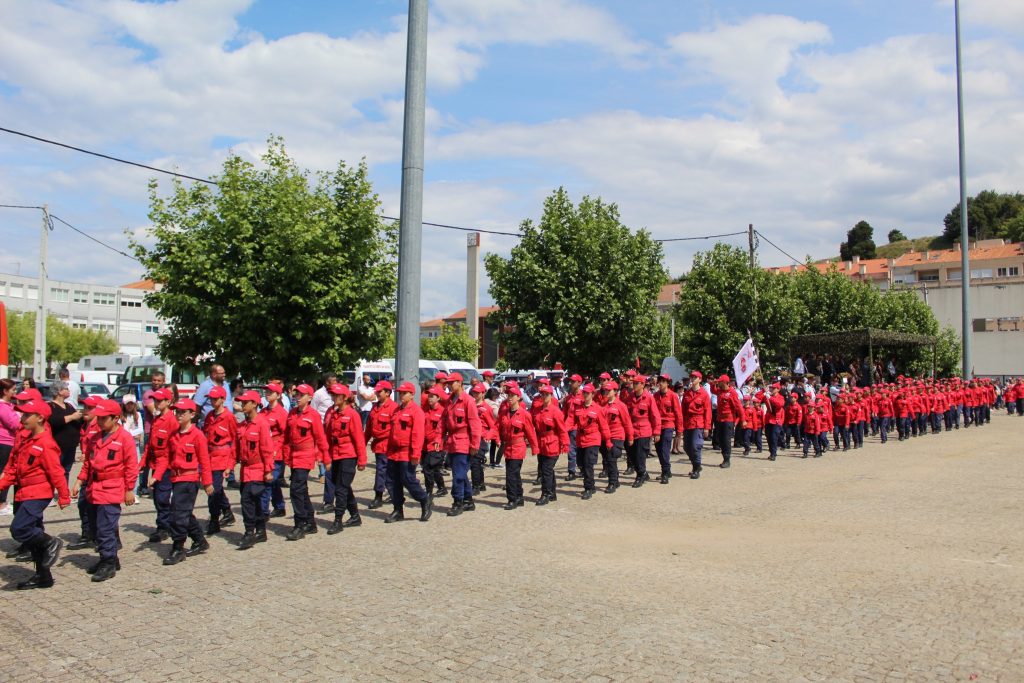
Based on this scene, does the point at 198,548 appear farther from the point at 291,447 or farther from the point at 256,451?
the point at 291,447

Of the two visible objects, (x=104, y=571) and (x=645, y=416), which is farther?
(x=645, y=416)

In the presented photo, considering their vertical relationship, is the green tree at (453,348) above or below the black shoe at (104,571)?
above

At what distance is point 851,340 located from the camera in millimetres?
28328

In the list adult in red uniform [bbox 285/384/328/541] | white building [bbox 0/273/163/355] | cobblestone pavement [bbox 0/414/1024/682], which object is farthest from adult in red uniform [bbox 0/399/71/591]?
white building [bbox 0/273/163/355]

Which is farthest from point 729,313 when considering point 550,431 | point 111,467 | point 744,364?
point 111,467

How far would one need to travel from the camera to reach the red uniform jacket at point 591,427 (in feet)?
41.7

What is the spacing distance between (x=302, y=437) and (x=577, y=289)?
38.4 ft

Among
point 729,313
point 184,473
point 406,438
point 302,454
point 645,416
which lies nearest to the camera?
point 184,473

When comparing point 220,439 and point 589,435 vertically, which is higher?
point 220,439

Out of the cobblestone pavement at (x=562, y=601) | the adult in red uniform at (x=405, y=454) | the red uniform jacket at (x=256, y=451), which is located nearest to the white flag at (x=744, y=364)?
the cobblestone pavement at (x=562, y=601)

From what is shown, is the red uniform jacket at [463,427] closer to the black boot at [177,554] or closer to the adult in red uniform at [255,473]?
the adult in red uniform at [255,473]

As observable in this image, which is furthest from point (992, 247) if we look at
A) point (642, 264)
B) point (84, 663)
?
point (84, 663)

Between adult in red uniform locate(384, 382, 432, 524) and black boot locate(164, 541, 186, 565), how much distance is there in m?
2.77

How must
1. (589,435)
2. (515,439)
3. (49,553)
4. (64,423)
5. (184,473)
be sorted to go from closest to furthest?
(49,553) → (184,473) → (64,423) → (515,439) → (589,435)
